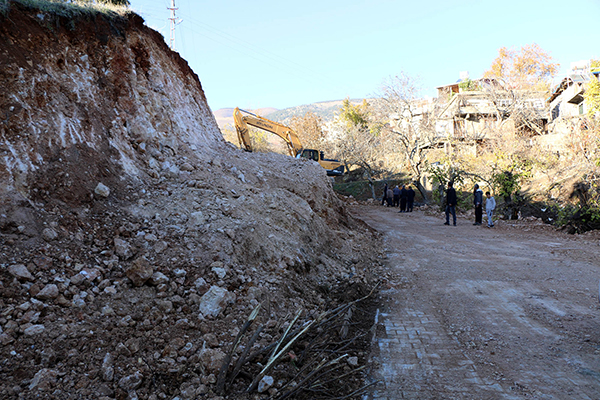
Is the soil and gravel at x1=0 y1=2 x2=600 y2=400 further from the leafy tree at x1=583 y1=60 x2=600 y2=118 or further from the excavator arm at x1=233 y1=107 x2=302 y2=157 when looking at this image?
the excavator arm at x1=233 y1=107 x2=302 y2=157

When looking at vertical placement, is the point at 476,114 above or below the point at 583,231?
above

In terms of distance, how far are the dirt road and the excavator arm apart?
11.4 meters

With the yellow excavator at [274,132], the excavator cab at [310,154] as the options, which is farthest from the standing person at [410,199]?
the excavator cab at [310,154]

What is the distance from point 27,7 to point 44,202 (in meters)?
3.47

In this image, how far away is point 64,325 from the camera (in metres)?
3.72

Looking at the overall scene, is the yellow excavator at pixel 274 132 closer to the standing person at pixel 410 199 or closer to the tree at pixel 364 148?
the tree at pixel 364 148

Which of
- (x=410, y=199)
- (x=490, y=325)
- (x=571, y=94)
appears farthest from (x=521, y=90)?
(x=490, y=325)

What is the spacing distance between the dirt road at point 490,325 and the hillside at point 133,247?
554mm

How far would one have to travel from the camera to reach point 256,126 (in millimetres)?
19828

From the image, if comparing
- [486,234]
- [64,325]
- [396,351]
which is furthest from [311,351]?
[486,234]

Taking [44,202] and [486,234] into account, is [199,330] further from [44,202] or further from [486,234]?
[486,234]

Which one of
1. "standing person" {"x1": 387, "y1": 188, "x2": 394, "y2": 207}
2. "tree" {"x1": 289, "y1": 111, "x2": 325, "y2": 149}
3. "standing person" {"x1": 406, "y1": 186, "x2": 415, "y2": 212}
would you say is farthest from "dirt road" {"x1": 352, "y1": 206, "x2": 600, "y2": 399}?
"tree" {"x1": 289, "y1": 111, "x2": 325, "y2": 149}

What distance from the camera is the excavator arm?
19.1 metres

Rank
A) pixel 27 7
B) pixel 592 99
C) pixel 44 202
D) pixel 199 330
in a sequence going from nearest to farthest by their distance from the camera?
pixel 199 330 < pixel 44 202 < pixel 27 7 < pixel 592 99
